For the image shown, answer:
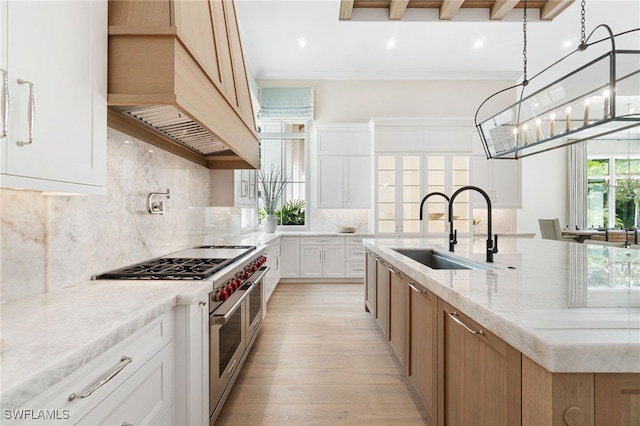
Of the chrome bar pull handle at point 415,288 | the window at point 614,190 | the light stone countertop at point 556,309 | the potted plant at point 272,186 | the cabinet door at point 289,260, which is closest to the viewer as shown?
the light stone countertop at point 556,309

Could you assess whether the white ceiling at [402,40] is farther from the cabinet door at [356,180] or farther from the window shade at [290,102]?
the cabinet door at [356,180]

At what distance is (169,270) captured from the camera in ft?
5.74

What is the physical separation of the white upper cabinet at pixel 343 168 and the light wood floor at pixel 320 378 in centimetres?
249

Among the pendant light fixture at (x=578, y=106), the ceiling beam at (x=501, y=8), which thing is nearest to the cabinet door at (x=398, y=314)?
the pendant light fixture at (x=578, y=106)

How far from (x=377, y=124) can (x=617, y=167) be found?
7344mm

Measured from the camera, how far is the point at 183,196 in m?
2.68

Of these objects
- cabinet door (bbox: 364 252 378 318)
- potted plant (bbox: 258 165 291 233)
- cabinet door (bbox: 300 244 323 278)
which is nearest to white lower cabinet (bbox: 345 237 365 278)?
cabinet door (bbox: 300 244 323 278)

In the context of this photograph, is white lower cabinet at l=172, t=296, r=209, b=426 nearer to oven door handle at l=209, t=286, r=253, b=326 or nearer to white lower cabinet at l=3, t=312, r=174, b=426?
white lower cabinet at l=3, t=312, r=174, b=426

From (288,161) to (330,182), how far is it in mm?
919

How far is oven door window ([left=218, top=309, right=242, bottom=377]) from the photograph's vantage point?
176 centimetres

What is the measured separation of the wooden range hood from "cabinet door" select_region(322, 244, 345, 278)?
3313 millimetres

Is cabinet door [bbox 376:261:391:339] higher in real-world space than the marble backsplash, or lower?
lower

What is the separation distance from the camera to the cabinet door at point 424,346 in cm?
155

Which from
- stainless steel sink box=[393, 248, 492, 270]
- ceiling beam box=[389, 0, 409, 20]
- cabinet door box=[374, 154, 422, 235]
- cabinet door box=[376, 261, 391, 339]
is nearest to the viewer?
stainless steel sink box=[393, 248, 492, 270]
